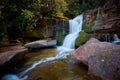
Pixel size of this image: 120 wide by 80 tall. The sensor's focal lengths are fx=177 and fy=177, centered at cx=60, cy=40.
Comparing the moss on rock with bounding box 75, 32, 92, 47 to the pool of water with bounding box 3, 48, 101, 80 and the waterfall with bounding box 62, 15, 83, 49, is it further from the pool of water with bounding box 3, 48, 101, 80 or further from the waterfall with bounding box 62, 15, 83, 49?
the pool of water with bounding box 3, 48, 101, 80

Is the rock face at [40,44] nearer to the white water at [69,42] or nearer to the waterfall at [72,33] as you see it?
the white water at [69,42]

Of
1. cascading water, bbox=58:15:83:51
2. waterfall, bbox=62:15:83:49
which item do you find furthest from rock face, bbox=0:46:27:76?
waterfall, bbox=62:15:83:49

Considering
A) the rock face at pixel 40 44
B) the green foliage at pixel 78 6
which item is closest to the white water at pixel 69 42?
the rock face at pixel 40 44

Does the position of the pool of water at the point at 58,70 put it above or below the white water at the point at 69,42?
below

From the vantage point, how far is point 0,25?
36.8 feet

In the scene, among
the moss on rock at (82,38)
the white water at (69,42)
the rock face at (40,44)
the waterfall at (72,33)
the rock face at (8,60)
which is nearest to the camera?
the rock face at (8,60)

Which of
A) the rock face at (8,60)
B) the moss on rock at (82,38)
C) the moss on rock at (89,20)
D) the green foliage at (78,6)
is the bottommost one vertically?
the rock face at (8,60)

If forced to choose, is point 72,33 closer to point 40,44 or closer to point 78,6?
point 40,44

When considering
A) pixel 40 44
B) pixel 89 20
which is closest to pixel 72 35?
pixel 89 20

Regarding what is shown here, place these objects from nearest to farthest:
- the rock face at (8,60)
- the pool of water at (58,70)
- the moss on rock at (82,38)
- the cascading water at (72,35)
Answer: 1. the pool of water at (58,70)
2. the rock face at (8,60)
3. the moss on rock at (82,38)
4. the cascading water at (72,35)

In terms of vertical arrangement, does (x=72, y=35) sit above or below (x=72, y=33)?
below

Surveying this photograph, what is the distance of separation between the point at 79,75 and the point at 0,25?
6.65 meters

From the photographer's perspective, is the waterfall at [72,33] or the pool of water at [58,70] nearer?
the pool of water at [58,70]

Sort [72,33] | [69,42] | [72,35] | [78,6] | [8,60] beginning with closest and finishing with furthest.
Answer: [8,60] < [69,42] < [72,35] < [72,33] < [78,6]
